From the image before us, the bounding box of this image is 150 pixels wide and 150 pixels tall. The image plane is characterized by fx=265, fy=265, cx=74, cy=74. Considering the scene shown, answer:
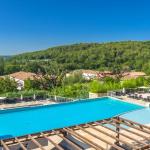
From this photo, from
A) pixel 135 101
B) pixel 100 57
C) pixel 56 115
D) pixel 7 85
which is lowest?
pixel 56 115

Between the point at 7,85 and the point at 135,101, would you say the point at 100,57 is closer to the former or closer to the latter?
the point at 7,85

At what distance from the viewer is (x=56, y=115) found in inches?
485

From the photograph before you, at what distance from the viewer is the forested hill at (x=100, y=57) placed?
5431 cm

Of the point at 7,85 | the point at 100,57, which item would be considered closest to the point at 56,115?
the point at 7,85

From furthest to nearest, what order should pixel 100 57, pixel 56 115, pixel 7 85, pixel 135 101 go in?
pixel 100 57, pixel 7 85, pixel 135 101, pixel 56 115

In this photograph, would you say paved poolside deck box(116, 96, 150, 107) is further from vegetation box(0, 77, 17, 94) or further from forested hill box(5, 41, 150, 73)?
forested hill box(5, 41, 150, 73)

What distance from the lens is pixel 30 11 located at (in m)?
38.7

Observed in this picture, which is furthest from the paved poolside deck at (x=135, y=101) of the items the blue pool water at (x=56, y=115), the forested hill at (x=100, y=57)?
the forested hill at (x=100, y=57)

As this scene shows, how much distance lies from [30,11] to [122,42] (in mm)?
31572

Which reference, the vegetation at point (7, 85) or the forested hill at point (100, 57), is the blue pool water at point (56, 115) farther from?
the forested hill at point (100, 57)

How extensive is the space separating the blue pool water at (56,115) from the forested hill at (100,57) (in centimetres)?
3644

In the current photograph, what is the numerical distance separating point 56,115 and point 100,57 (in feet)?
159

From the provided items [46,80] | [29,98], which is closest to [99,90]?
[29,98]

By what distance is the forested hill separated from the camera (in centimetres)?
5431
